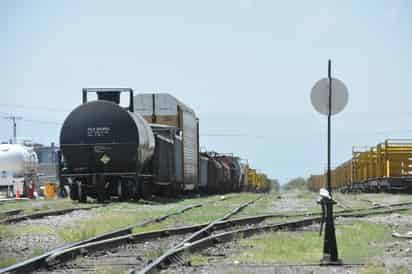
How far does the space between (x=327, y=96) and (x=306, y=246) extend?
244 centimetres

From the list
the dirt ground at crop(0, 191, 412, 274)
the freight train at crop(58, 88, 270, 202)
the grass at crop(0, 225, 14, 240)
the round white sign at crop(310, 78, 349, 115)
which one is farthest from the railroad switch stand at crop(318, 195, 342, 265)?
the freight train at crop(58, 88, 270, 202)

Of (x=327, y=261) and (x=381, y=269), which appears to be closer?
(x=381, y=269)

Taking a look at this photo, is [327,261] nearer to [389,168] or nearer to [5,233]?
[5,233]

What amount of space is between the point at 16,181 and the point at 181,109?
14.6m

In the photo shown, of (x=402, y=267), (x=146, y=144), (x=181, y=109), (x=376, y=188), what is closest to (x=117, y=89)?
(x=146, y=144)

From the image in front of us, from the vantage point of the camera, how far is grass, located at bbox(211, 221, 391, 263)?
34.2ft

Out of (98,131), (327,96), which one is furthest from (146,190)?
(327,96)

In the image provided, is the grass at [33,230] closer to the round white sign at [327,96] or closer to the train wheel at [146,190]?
the round white sign at [327,96]

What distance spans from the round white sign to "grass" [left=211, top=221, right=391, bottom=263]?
202 cm

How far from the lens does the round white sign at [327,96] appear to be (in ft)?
36.2

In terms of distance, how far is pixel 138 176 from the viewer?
2645 centimetres

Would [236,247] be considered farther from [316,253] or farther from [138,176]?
[138,176]

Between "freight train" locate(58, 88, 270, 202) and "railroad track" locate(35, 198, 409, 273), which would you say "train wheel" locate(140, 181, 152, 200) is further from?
"railroad track" locate(35, 198, 409, 273)

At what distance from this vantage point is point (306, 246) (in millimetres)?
12031
